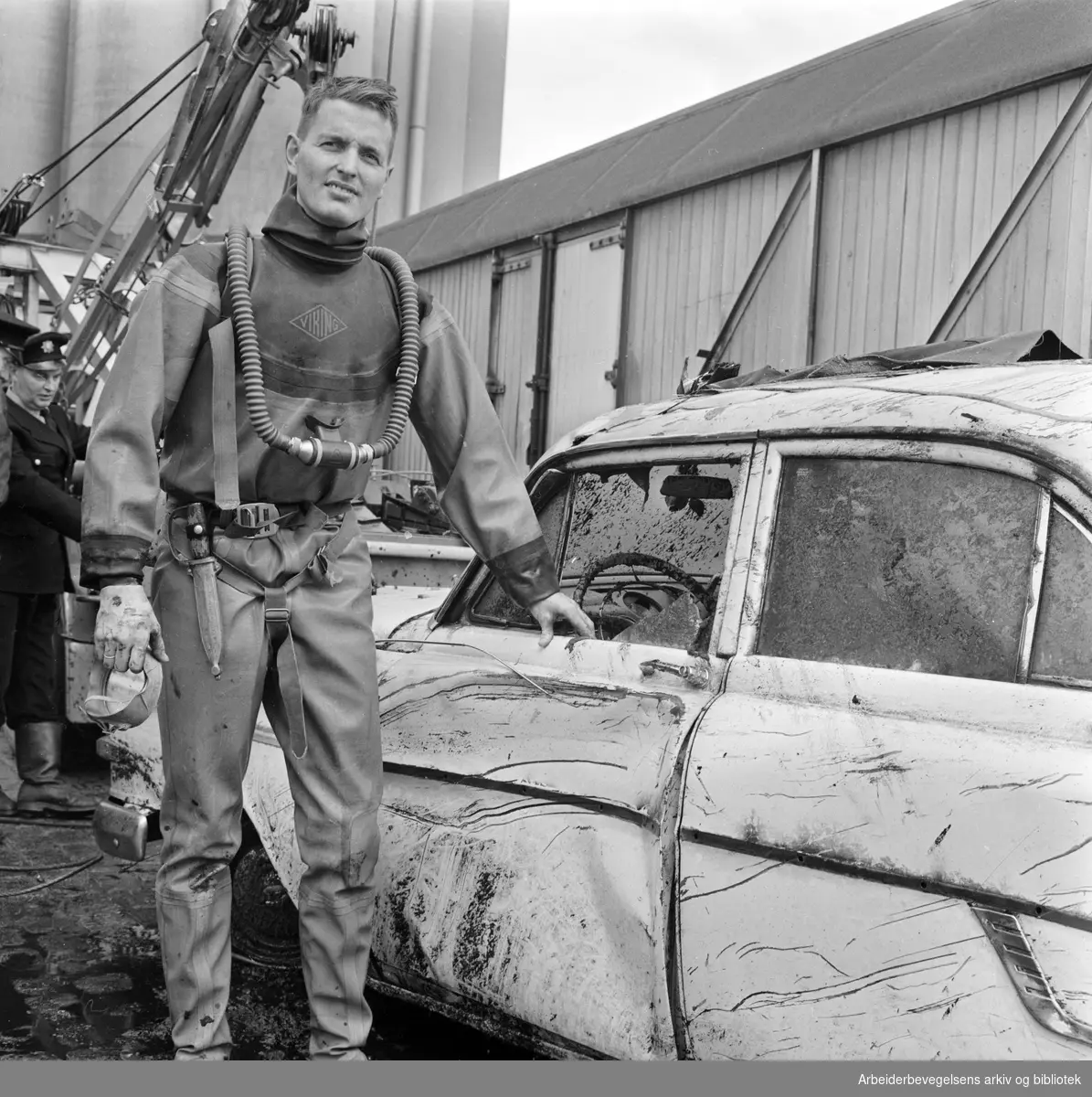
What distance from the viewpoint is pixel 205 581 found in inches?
94.3

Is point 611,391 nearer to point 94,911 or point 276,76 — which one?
point 276,76

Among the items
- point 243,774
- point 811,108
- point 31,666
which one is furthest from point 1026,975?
Result: point 811,108

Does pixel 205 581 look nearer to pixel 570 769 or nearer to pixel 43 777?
pixel 570 769

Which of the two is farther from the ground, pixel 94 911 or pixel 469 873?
pixel 469 873

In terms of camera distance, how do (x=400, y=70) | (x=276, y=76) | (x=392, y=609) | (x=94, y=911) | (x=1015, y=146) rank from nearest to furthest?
(x=392, y=609)
(x=94, y=911)
(x=1015, y=146)
(x=276, y=76)
(x=400, y=70)

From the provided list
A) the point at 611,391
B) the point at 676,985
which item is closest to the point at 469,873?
the point at 676,985

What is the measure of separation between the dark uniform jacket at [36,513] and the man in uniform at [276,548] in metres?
3.17

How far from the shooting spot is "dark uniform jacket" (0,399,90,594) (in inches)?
214

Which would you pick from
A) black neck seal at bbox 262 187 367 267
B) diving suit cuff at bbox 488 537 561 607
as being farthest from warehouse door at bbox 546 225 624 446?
black neck seal at bbox 262 187 367 267

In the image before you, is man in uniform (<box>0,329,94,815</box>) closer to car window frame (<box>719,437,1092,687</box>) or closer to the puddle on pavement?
the puddle on pavement

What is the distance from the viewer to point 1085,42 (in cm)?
574

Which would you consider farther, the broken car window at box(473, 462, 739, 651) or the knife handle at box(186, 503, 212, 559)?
the broken car window at box(473, 462, 739, 651)

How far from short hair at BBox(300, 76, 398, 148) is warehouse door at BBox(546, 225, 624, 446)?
21.1ft
